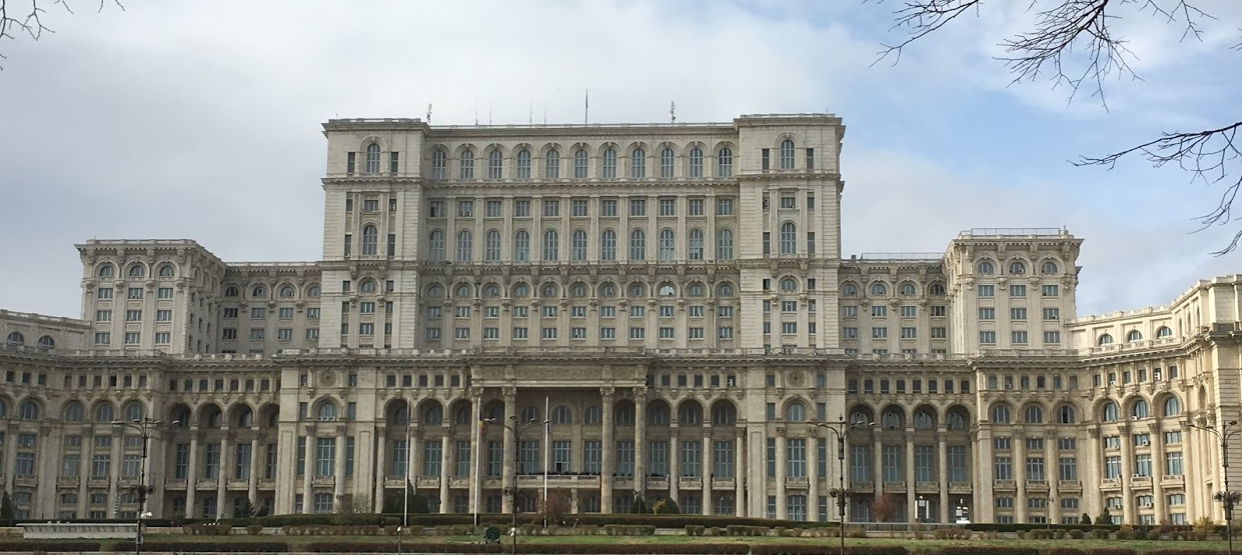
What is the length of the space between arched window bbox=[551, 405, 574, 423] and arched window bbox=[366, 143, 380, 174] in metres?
35.1

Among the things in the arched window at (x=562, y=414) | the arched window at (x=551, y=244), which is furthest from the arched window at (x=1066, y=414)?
the arched window at (x=551, y=244)

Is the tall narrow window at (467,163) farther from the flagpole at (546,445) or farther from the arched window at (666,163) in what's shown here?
the flagpole at (546,445)

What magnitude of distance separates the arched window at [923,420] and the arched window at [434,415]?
5055 cm

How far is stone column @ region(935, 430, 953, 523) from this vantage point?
497 feet

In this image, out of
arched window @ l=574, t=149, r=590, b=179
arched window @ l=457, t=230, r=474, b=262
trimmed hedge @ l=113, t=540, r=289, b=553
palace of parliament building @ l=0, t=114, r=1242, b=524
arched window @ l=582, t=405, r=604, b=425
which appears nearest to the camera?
trimmed hedge @ l=113, t=540, r=289, b=553

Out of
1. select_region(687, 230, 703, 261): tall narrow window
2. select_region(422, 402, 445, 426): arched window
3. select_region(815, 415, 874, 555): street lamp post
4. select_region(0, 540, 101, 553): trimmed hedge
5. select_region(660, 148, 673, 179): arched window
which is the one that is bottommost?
select_region(0, 540, 101, 553): trimmed hedge

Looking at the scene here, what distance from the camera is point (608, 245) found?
166125mm

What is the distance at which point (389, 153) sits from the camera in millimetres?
165750

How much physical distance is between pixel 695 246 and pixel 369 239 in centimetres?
3631

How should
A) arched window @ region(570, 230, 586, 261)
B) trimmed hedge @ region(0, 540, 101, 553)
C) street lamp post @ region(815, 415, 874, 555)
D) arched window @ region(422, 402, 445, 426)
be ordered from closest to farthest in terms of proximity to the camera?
street lamp post @ region(815, 415, 874, 555) < trimmed hedge @ region(0, 540, 101, 553) < arched window @ region(422, 402, 445, 426) < arched window @ region(570, 230, 586, 261)

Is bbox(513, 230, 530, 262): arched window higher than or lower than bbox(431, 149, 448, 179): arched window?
lower

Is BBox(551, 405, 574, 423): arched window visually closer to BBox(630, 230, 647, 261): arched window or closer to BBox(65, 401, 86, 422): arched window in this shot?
BBox(630, 230, 647, 261): arched window

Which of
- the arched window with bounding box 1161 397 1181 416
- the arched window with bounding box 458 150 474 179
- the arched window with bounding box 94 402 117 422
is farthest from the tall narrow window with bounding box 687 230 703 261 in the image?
the arched window with bounding box 94 402 117 422

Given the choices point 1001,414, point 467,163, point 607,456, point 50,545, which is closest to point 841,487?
point 50,545
